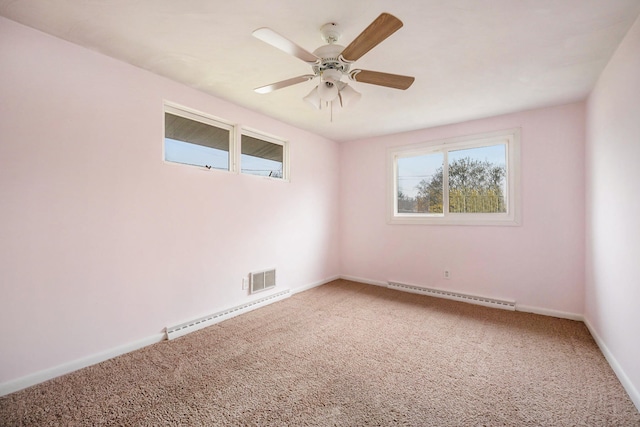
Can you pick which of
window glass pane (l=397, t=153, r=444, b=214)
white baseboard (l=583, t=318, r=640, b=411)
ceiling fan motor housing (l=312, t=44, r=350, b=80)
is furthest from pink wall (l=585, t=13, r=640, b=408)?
ceiling fan motor housing (l=312, t=44, r=350, b=80)

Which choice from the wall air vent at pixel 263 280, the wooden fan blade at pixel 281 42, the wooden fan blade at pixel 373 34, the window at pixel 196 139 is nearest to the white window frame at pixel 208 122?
the window at pixel 196 139

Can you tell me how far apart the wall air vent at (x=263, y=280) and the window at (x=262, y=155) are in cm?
126

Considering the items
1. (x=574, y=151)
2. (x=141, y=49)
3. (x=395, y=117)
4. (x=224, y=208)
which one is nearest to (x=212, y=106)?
(x=141, y=49)

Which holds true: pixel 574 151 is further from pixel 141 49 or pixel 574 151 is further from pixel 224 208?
pixel 141 49

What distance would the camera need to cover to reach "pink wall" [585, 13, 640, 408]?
5.68 feet

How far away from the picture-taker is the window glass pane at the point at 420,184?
396 cm

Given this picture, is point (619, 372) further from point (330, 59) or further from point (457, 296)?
point (330, 59)

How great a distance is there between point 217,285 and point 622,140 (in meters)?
3.66

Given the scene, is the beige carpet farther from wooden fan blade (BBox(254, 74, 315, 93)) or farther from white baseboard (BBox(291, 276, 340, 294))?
wooden fan blade (BBox(254, 74, 315, 93))

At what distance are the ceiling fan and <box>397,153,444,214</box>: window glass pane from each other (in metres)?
2.31

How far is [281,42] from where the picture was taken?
1.56m

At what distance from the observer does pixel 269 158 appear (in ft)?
12.1

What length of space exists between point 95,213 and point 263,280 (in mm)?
1898

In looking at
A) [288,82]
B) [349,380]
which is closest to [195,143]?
[288,82]
